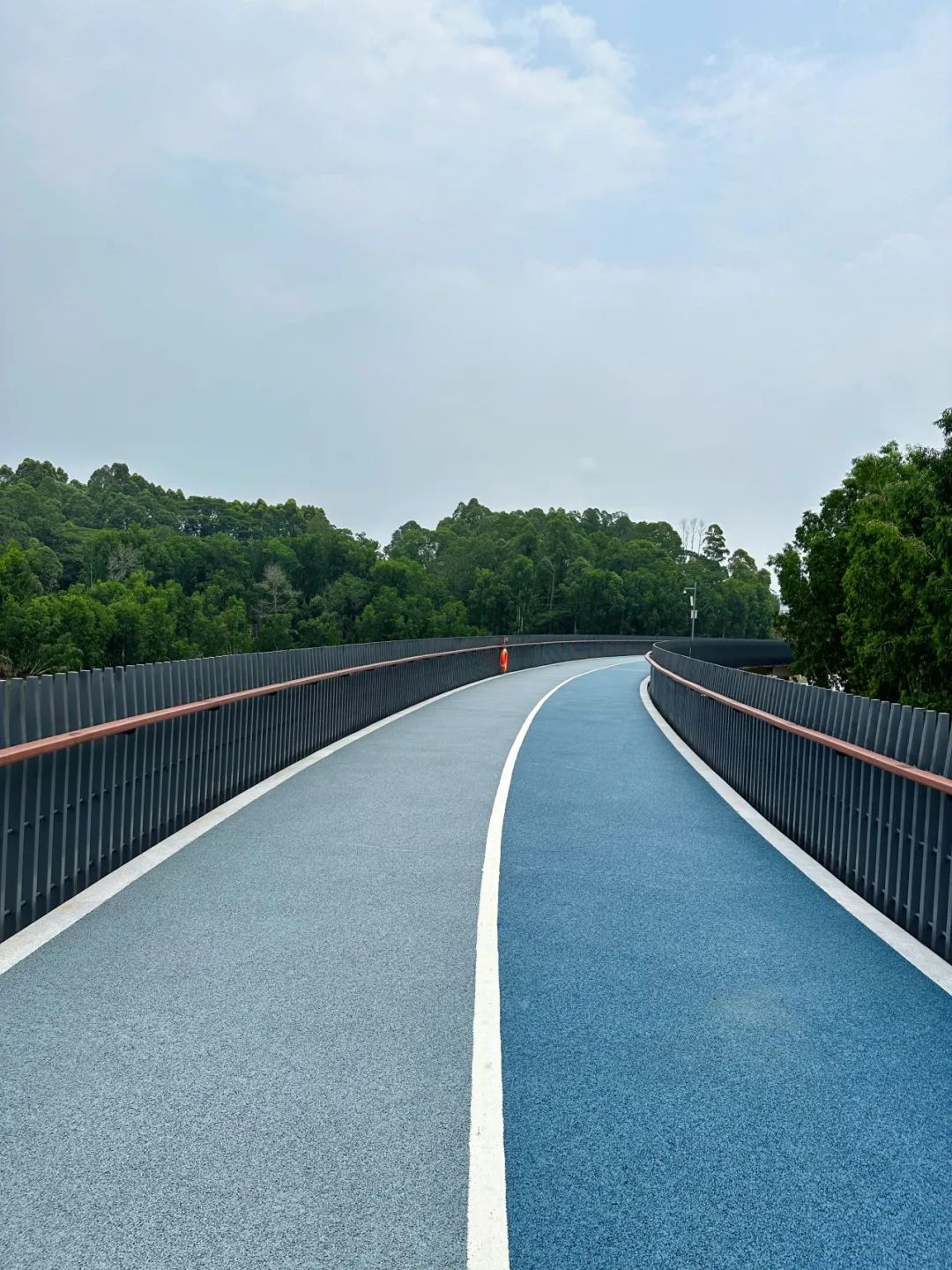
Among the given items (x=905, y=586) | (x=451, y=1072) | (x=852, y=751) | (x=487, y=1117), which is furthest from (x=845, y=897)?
A: (x=905, y=586)

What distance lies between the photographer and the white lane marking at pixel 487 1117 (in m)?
3.11

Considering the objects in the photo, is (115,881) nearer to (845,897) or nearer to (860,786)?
(845,897)

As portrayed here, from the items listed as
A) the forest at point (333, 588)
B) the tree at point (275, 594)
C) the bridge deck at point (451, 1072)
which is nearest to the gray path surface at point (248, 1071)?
the bridge deck at point (451, 1072)

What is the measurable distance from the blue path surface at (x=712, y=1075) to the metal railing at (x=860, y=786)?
38 cm

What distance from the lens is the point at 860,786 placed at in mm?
7629

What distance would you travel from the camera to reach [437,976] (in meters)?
5.47

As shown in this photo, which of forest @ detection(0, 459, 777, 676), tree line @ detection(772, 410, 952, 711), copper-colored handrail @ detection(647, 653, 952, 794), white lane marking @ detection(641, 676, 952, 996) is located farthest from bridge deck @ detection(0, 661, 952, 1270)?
forest @ detection(0, 459, 777, 676)

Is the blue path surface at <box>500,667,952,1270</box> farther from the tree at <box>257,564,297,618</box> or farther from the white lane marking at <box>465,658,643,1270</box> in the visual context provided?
the tree at <box>257,564,297,618</box>

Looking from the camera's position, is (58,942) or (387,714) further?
(387,714)

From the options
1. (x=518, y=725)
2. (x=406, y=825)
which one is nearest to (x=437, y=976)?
(x=406, y=825)

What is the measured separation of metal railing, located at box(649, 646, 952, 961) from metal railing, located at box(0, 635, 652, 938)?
17.3 ft

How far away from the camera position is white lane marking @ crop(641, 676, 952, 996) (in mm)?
5805

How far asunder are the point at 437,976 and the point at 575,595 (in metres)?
159

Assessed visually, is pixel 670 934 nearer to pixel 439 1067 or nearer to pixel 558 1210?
pixel 439 1067
